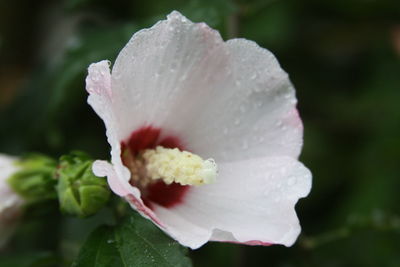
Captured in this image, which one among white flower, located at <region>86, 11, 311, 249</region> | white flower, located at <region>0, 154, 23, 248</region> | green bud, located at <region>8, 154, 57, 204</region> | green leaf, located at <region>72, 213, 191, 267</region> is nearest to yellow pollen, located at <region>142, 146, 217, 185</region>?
white flower, located at <region>86, 11, 311, 249</region>

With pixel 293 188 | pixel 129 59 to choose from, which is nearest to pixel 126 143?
pixel 129 59

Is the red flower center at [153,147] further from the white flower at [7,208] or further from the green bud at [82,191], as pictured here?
the white flower at [7,208]

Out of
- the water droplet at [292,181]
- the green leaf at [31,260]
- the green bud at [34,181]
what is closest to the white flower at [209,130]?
the water droplet at [292,181]

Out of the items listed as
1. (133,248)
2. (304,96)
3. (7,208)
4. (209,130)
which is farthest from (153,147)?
(304,96)

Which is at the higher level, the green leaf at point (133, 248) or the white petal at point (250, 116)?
the white petal at point (250, 116)

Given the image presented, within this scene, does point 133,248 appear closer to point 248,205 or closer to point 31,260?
point 248,205

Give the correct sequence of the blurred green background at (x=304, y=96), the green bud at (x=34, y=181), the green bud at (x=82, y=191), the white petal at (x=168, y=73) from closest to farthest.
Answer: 1. the white petal at (x=168, y=73)
2. the green bud at (x=82, y=191)
3. the green bud at (x=34, y=181)
4. the blurred green background at (x=304, y=96)
